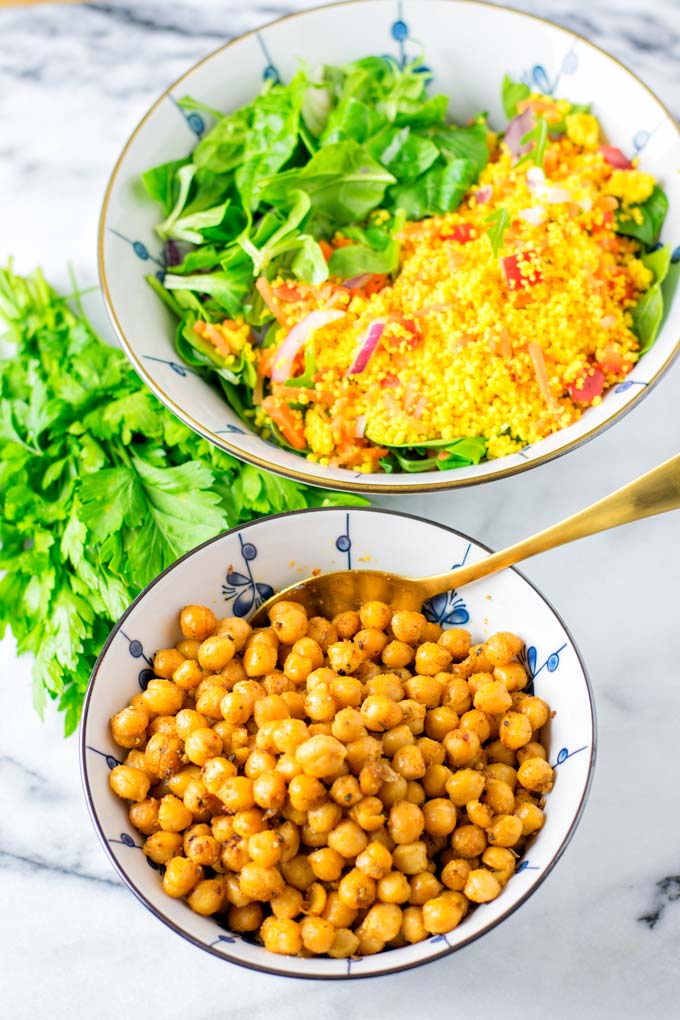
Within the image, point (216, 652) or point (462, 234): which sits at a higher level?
point (462, 234)

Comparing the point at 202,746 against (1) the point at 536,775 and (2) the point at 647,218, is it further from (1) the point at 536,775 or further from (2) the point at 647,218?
(2) the point at 647,218

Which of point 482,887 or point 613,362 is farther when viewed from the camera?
point 613,362

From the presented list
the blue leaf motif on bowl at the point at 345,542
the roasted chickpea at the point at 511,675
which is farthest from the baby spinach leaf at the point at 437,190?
the roasted chickpea at the point at 511,675

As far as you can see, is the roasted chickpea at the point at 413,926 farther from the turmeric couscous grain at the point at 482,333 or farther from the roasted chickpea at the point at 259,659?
the turmeric couscous grain at the point at 482,333

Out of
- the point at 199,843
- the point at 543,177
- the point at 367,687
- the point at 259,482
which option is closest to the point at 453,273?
the point at 543,177

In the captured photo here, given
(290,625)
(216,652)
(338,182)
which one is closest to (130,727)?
(216,652)
